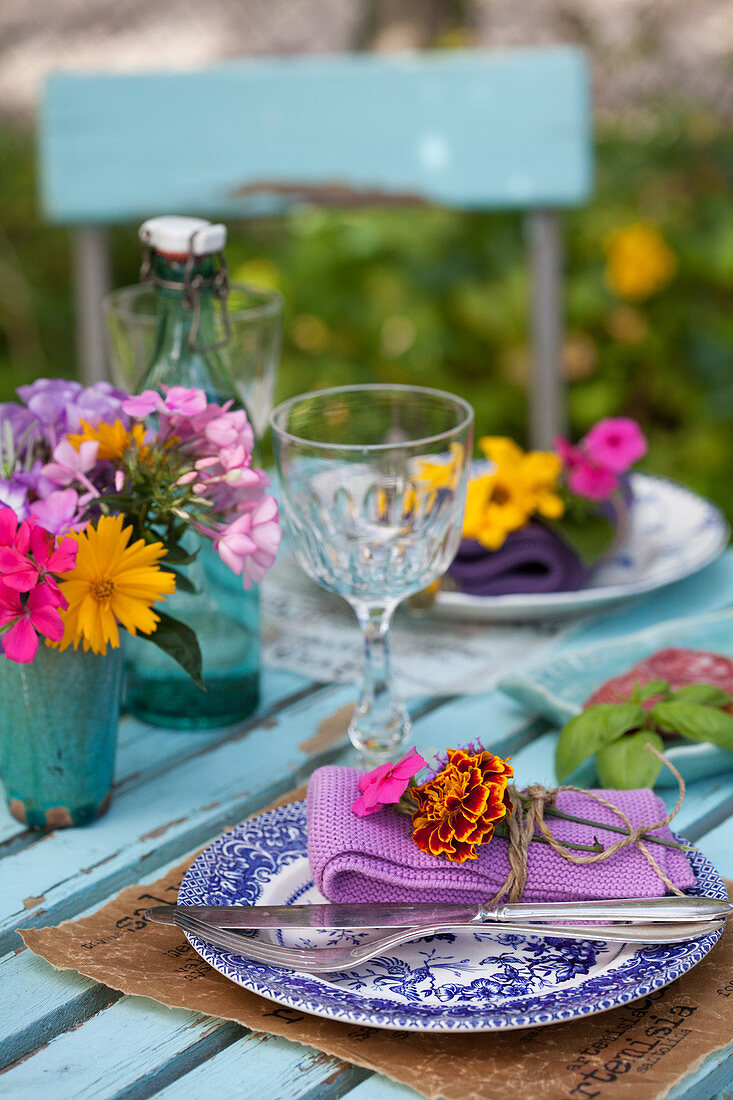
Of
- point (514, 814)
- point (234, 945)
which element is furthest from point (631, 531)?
point (234, 945)

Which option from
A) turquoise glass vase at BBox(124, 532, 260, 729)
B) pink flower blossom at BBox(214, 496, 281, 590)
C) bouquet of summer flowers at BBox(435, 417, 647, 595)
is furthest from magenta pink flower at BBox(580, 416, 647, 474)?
pink flower blossom at BBox(214, 496, 281, 590)

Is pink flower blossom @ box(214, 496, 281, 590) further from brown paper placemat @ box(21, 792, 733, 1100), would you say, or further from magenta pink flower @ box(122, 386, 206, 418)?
brown paper placemat @ box(21, 792, 733, 1100)

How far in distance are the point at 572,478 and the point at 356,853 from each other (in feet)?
1.80

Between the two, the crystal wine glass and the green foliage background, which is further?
the green foliage background

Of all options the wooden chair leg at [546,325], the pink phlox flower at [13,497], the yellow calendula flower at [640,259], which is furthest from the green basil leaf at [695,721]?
the yellow calendula flower at [640,259]

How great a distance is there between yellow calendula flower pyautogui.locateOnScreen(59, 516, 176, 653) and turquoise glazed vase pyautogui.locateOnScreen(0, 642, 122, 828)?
0.06 meters

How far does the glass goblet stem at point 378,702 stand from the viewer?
94 centimetres

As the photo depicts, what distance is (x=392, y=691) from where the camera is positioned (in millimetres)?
951

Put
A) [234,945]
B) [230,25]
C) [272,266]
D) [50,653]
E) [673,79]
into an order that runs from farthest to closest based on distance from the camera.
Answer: [230,25]
[673,79]
[272,266]
[50,653]
[234,945]

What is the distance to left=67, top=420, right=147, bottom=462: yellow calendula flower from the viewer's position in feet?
2.69

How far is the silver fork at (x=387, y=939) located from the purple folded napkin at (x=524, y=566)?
503mm

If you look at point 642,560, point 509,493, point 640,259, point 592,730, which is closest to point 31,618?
point 592,730

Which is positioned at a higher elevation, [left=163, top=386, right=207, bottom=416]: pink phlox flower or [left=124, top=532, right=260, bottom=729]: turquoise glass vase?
[left=163, top=386, right=207, bottom=416]: pink phlox flower

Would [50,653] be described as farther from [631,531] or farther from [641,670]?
[631,531]
